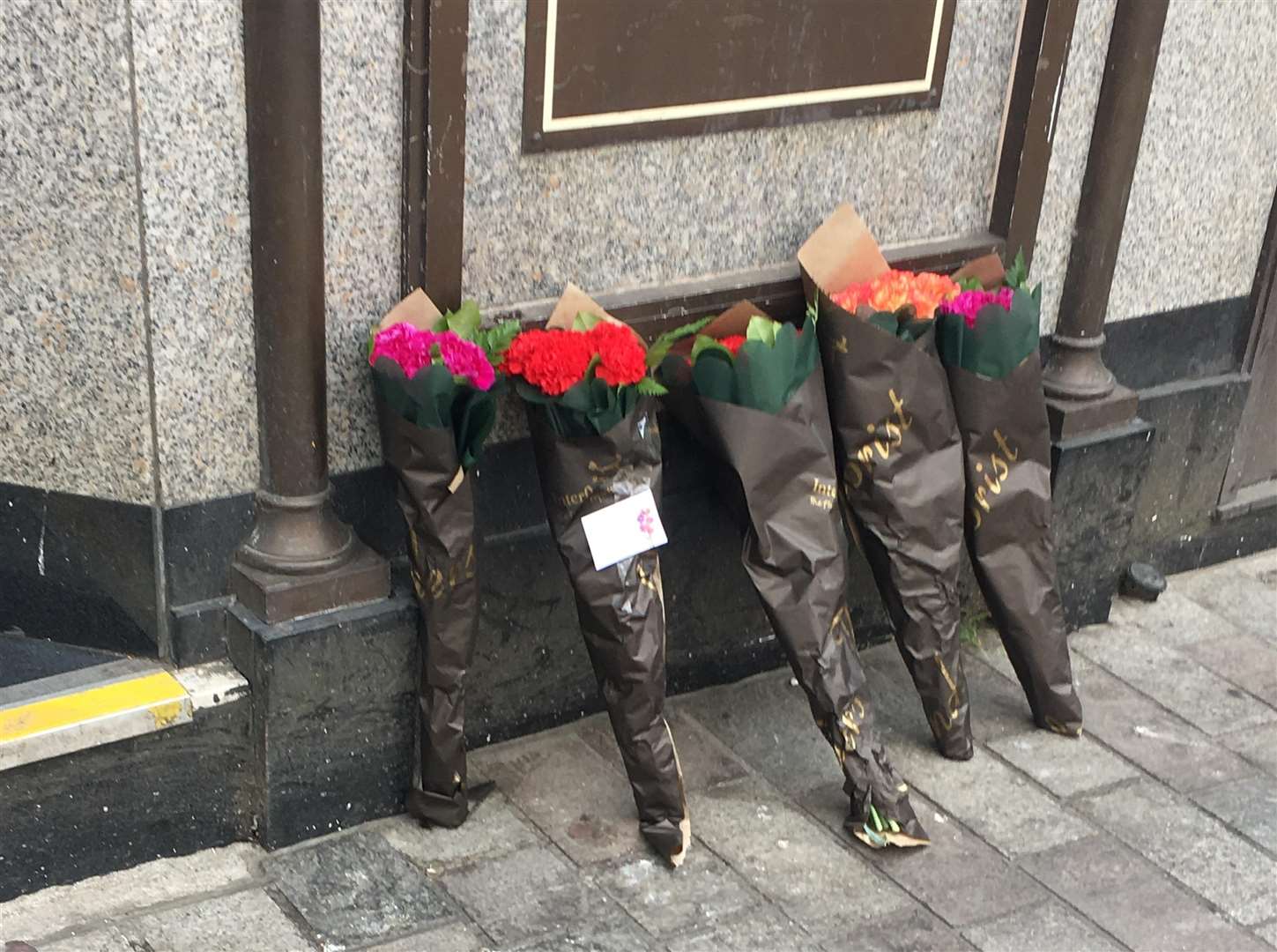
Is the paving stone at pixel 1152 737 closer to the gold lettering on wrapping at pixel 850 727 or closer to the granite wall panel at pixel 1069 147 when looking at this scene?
the gold lettering on wrapping at pixel 850 727

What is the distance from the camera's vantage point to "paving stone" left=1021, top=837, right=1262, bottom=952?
3.31 meters

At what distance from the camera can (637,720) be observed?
134 inches

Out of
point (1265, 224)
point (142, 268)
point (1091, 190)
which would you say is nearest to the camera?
point (142, 268)

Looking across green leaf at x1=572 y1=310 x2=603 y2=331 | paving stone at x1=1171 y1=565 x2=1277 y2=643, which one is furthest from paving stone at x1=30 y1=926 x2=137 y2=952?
paving stone at x1=1171 y1=565 x2=1277 y2=643

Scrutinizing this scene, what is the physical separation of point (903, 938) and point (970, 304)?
133cm

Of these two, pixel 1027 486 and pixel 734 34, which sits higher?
pixel 734 34

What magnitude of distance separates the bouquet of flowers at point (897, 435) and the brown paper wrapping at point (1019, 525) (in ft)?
0.30

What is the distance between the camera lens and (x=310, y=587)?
3.24m

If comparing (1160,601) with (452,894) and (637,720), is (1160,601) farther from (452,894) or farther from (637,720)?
(452,894)

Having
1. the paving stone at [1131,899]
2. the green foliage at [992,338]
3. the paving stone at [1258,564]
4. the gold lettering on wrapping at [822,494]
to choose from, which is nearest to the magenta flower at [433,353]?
the gold lettering on wrapping at [822,494]

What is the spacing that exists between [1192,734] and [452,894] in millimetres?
1835

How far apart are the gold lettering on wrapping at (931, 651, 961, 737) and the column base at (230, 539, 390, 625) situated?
1250 mm

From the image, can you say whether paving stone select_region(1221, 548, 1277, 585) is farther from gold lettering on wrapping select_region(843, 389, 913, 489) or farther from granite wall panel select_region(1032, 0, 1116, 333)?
gold lettering on wrapping select_region(843, 389, 913, 489)

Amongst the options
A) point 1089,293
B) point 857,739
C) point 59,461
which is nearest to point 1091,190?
point 1089,293
